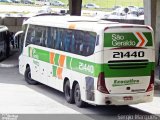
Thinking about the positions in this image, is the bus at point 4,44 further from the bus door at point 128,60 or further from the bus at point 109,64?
the bus door at point 128,60

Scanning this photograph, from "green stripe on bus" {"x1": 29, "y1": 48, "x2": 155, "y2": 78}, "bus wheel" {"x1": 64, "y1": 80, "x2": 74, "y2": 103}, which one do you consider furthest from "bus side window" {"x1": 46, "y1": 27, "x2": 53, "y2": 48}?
"green stripe on bus" {"x1": 29, "y1": 48, "x2": 155, "y2": 78}

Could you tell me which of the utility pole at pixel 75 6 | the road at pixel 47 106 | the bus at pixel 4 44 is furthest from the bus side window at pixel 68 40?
the utility pole at pixel 75 6

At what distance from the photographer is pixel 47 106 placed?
1630 cm

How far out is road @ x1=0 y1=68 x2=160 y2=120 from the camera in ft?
49.9

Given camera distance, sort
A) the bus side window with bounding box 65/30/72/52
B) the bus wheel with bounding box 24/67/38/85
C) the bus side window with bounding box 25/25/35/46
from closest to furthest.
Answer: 1. the bus side window with bounding box 65/30/72/52
2. the bus side window with bounding box 25/25/35/46
3. the bus wheel with bounding box 24/67/38/85

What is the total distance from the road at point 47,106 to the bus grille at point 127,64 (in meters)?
1.51

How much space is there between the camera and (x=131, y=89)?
49.8 feet

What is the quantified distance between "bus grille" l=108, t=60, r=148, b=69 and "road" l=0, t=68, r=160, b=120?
151 cm

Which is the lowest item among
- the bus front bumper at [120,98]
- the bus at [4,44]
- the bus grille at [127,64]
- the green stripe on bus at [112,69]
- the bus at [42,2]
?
the bus at [42,2]

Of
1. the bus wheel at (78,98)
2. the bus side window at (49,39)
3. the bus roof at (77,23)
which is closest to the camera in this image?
the bus roof at (77,23)

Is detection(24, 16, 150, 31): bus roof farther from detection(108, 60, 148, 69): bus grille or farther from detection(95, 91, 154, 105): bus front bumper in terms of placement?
detection(95, 91, 154, 105): bus front bumper

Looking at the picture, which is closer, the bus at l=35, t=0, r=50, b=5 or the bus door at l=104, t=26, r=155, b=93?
the bus door at l=104, t=26, r=155, b=93

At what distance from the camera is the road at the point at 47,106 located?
15203mm

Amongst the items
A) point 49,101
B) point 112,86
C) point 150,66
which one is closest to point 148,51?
point 150,66
